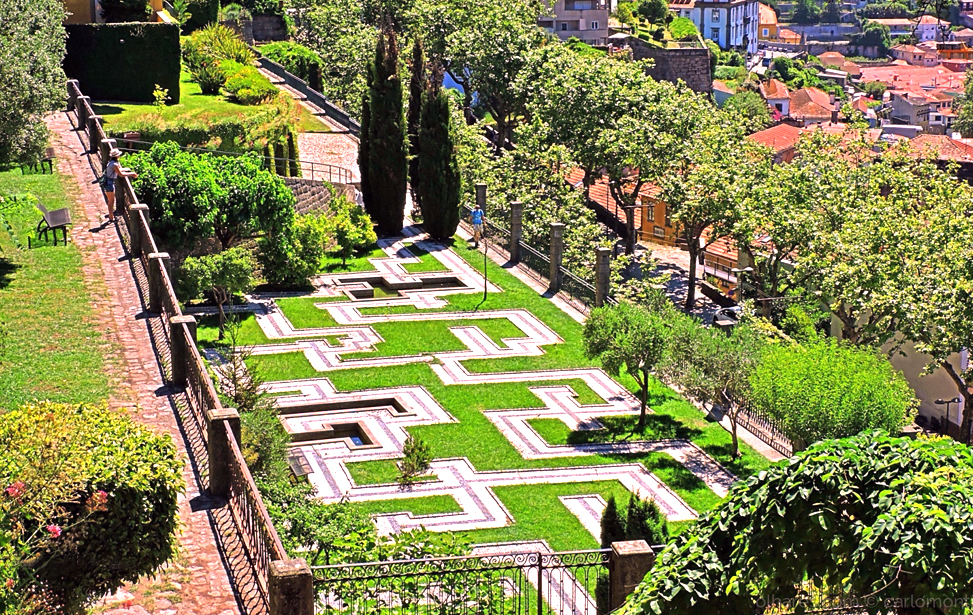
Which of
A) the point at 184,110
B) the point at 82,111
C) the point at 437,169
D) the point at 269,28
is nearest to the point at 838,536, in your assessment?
the point at 437,169

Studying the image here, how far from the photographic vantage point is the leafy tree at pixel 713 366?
2378 cm

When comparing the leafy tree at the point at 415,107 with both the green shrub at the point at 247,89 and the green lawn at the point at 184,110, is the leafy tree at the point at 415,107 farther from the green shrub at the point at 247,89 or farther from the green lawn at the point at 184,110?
the green shrub at the point at 247,89

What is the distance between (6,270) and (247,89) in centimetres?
1804

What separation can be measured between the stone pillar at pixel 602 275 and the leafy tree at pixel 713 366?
5.64 metres

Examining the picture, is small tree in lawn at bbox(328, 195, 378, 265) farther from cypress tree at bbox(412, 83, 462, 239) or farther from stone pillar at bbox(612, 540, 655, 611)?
stone pillar at bbox(612, 540, 655, 611)

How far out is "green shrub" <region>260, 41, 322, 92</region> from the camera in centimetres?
5416

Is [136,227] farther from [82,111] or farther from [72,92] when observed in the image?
[72,92]

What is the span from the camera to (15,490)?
9602 mm

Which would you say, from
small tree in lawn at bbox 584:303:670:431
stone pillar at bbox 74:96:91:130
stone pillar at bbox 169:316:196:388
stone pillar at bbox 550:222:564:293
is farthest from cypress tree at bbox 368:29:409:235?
stone pillar at bbox 169:316:196:388

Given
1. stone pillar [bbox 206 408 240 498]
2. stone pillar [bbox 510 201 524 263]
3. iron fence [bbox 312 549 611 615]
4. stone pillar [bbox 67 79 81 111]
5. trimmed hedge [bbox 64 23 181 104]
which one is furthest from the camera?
trimmed hedge [bbox 64 23 181 104]

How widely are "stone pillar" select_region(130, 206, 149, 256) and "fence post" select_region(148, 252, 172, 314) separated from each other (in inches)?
93.4

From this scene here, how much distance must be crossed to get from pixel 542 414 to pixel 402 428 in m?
2.88

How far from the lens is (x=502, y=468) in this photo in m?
22.5

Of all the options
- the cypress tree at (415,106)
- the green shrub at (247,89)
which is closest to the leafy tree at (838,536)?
the cypress tree at (415,106)
